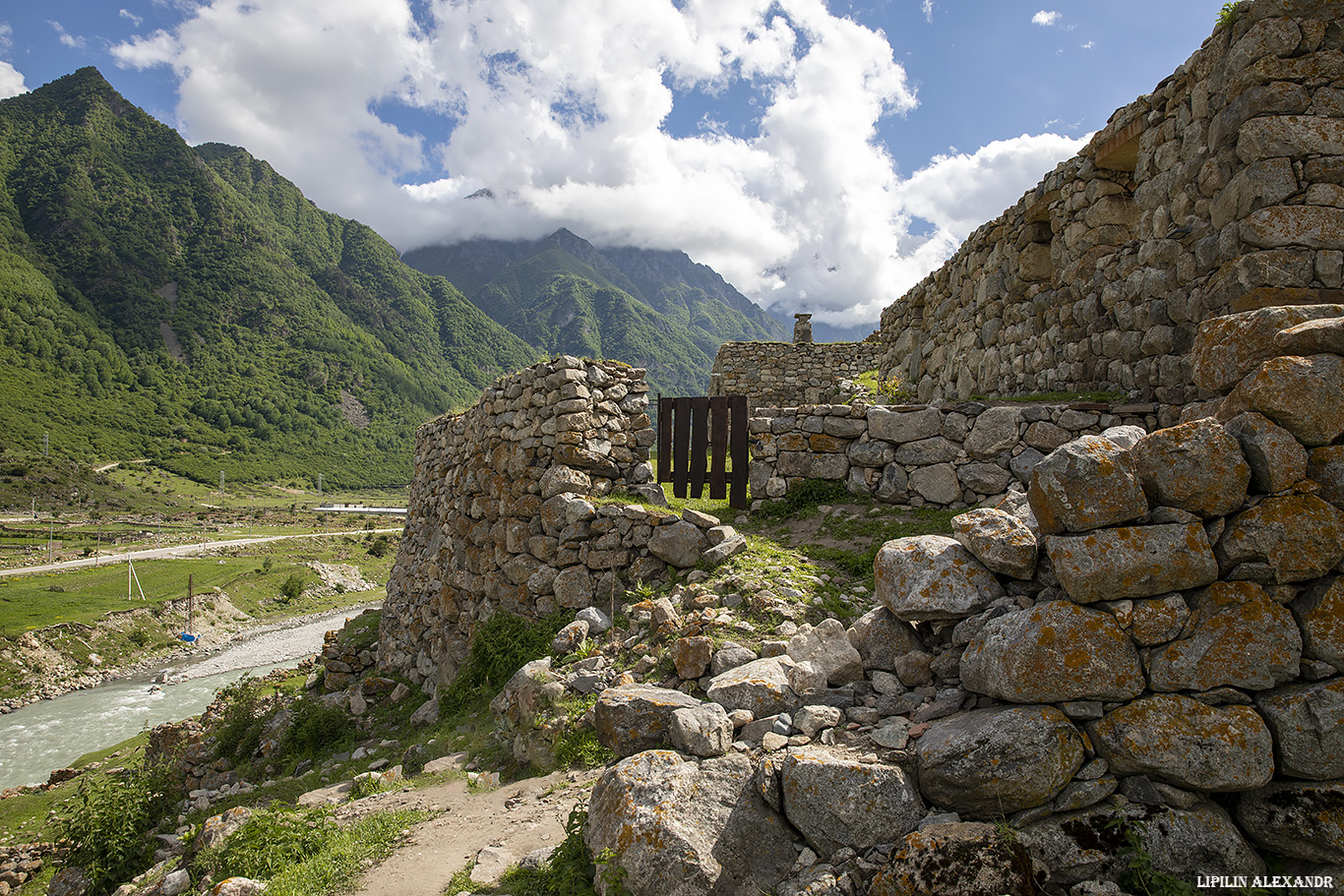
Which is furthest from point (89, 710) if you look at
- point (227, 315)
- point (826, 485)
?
point (227, 315)

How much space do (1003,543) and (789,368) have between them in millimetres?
15700

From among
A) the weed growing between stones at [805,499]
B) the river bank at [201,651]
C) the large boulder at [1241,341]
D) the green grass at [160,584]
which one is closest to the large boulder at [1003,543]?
the large boulder at [1241,341]

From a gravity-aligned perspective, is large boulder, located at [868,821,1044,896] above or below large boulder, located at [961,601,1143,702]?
below

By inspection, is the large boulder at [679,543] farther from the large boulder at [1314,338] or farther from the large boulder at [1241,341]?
the large boulder at [1314,338]

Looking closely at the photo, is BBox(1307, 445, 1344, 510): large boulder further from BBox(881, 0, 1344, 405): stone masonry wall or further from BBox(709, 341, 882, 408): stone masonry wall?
BBox(709, 341, 882, 408): stone masonry wall

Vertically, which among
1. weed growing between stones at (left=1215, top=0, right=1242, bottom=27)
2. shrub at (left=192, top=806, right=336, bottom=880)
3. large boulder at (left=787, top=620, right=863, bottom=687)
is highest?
weed growing between stones at (left=1215, top=0, right=1242, bottom=27)

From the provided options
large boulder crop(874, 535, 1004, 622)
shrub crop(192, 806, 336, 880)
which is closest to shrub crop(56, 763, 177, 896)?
shrub crop(192, 806, 336, 880)

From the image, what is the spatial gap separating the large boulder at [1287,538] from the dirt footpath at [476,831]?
4.14 m

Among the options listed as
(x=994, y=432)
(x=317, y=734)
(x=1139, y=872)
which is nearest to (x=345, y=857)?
(x=1139, y=872)

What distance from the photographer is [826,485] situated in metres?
8.46

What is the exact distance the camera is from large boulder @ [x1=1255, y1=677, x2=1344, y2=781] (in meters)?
2.71

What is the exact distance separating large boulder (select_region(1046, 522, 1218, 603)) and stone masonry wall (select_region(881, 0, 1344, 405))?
3.86 m

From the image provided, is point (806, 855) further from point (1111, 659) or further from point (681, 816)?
point (1111, 659)

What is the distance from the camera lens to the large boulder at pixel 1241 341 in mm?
Result: 3334
